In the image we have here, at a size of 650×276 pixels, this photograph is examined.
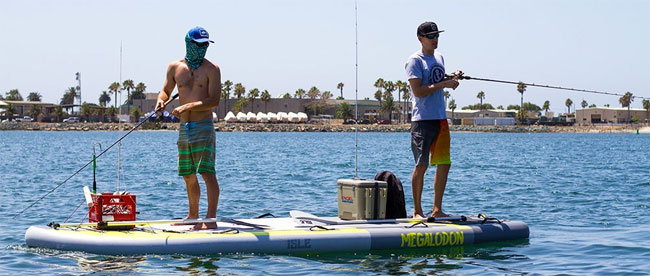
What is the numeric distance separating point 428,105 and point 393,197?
1.10m

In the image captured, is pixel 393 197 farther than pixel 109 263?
Yes

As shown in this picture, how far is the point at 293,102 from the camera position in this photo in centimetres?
15762

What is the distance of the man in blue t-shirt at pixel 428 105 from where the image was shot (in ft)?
33.2

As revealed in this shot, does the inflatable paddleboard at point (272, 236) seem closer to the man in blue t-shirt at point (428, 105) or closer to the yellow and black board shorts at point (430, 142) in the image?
the man in blue t-shirt at point (428, 105)

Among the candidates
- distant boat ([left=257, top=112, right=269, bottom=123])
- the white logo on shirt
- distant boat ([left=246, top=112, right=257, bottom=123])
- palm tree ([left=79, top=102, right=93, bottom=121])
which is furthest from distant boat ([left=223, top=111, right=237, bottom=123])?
the white logo on shirt

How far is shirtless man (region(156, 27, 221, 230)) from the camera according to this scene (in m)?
9.40

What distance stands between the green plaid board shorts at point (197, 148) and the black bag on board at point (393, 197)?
79.3 inches

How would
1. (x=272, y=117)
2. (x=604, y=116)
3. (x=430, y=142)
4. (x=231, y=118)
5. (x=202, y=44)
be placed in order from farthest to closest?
(x=604, y=116), (x=272, y=117), (x=231, y=118), (x=430, y=142), (x=202, y=44)

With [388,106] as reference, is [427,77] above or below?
below

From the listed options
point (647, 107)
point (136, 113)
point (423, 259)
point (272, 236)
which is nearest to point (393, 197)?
point (423, 259)

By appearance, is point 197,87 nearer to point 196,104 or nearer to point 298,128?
point 196,104

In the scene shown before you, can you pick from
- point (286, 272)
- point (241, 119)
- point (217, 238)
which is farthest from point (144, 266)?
point (241, 119)

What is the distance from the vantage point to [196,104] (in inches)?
368

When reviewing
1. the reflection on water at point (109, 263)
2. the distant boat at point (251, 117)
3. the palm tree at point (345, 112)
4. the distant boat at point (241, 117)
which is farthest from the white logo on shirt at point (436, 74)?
the palm tree at point (345, 112)
